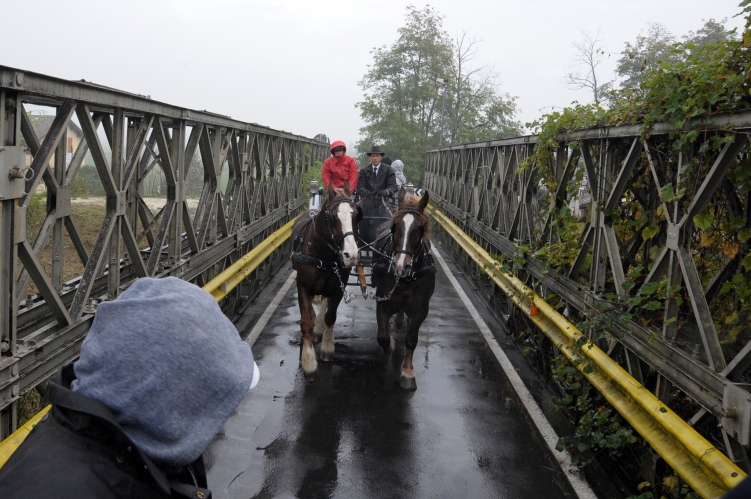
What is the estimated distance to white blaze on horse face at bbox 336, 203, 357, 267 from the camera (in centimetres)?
841

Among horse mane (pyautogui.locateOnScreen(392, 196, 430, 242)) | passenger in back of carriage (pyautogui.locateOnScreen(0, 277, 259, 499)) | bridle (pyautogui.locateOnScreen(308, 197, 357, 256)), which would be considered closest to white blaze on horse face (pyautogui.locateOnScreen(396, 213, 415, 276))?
horse mane (pyautogui.locateOnScreen(392, 196, 430, 242))

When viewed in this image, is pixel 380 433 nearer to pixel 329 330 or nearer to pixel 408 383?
pixel 408 383

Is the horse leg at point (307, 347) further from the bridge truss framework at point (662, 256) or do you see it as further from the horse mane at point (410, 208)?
the bridge truss framework at point (662, 256)

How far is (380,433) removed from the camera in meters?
7.37

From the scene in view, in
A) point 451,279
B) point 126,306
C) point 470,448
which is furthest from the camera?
point 451,279

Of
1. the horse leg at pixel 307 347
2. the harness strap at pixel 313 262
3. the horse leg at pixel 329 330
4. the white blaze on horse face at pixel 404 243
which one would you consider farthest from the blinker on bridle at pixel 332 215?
the horse leg at pixel 329 330

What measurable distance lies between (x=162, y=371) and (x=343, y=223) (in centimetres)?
690

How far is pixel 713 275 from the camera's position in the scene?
5.75m

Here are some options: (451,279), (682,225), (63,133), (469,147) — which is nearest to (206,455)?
(63,133)

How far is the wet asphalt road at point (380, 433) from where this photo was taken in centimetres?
624

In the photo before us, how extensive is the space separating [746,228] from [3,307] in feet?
15.9

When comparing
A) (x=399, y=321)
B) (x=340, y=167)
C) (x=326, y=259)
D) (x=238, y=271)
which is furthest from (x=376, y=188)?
(x=326, y=259)

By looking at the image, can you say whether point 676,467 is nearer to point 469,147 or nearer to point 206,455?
point 206,455

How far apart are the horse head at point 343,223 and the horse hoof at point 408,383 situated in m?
1.55
